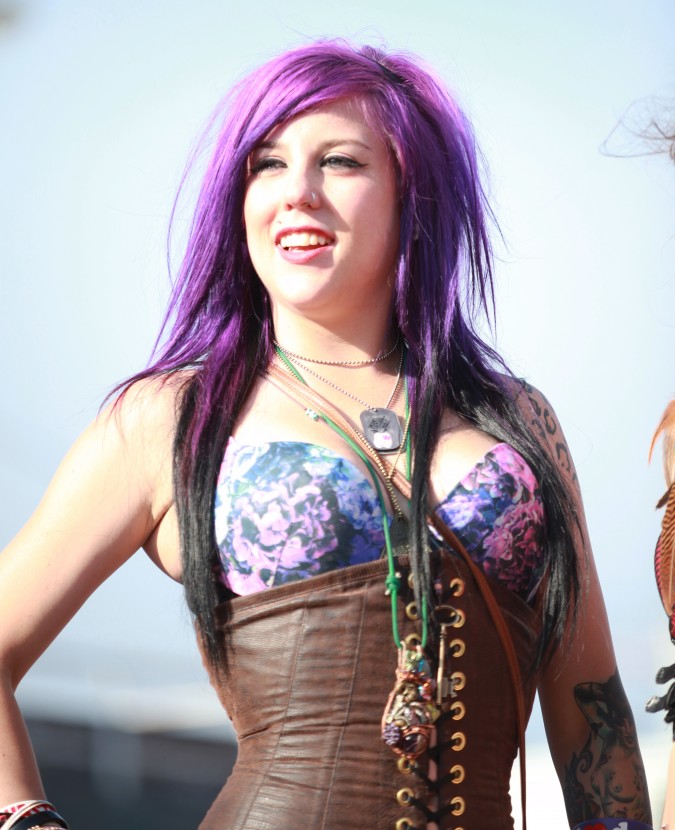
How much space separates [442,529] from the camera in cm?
183

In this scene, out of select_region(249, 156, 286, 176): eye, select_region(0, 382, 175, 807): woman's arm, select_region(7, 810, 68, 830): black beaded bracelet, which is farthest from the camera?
select_region(249, 156, 286, 176): eye

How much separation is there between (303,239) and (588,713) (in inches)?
35.3

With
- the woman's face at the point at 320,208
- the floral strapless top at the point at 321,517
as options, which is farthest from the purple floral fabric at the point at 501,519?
the woman's face at the point at 320,208

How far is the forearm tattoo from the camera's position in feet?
6.43

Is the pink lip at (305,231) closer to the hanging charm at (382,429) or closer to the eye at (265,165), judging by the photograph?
the eye at (265,165)

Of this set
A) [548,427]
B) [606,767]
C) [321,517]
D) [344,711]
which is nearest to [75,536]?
[321,517]

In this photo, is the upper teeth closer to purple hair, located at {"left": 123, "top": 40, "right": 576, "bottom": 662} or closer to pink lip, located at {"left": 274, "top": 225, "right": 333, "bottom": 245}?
pink lip, located at {"left": 274, "top": 225, "right": 333, "bottom": 245}

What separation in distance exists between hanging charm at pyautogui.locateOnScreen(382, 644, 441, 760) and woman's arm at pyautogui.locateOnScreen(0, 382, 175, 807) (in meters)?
0.44

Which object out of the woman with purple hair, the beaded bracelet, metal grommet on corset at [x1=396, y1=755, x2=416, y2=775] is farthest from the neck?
the beaded bracelet

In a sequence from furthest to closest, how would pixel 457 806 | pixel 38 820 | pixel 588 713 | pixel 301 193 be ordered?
1. pixel 588 713
2. pixel 301 193
3. pixel 457 806
4. pixel 38 820

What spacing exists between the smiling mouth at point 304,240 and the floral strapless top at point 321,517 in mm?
317

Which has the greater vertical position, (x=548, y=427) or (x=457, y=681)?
(x=548, y=427)

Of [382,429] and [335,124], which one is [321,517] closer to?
[382,429]

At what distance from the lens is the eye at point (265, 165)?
2.00 metres
